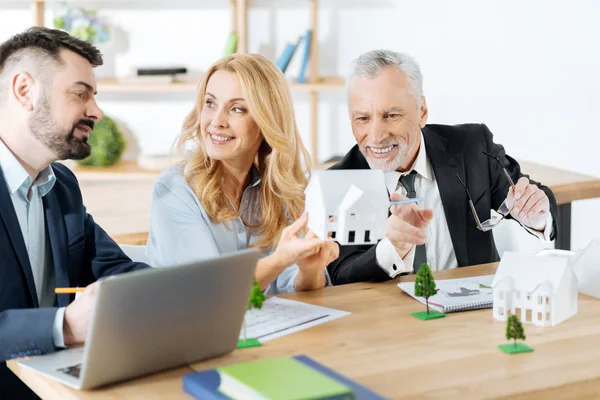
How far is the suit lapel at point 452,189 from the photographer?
2.66 m

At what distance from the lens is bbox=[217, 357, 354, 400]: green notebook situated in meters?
1.31

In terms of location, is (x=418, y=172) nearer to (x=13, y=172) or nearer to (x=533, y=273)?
(x=533, y=273)

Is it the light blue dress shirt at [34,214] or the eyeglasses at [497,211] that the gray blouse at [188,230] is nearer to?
the light blue dress shirt at [34,214]

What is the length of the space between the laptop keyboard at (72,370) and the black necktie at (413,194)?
1.30 metres

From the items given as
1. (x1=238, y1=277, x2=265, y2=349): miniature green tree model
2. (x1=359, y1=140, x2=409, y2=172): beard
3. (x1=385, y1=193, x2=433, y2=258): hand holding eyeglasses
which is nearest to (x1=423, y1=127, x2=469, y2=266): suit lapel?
(x1=359, y1=140, x2=409, y2=172): beard

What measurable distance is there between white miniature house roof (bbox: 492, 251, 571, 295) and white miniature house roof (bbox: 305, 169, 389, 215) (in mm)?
327

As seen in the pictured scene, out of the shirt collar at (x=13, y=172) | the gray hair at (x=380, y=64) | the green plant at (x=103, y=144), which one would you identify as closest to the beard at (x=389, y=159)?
the gray hair at (x=380, y=64)

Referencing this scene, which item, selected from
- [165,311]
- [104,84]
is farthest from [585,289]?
[104,84]

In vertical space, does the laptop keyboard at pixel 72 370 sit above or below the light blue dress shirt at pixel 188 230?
below

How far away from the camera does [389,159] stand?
2658mm

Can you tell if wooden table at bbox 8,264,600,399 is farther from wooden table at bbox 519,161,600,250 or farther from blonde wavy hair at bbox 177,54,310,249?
wooden table at bbox 519,161,600,250

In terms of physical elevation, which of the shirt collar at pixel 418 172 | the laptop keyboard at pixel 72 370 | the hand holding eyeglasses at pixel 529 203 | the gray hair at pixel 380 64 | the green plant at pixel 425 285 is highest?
the gray hair at pixel 380 64

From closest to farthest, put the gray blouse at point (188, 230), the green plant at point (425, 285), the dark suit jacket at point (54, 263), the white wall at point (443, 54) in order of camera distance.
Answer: the dark suit jacket at point (54, 263)
the green plant at point (425, 285)
the gray blouse at point (188, 230)
the white wall at point (443, 54)

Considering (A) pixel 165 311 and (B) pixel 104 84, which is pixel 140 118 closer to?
(B) pixel 104 84
